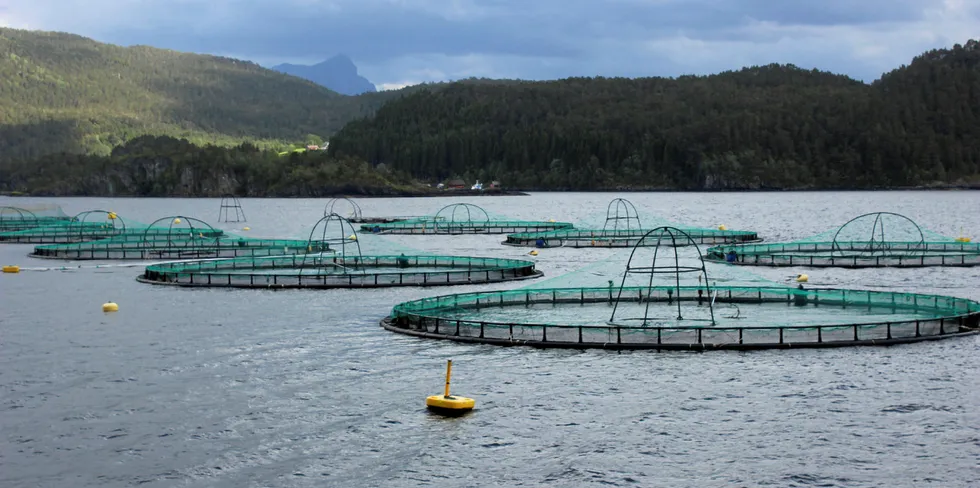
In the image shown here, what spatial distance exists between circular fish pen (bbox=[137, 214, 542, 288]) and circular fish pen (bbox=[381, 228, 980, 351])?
47.4 feet

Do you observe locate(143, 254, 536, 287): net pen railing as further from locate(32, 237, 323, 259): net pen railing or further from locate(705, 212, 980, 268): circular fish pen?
locate(705, 212, 980, 268): circular fish pen

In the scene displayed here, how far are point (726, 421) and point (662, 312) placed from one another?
25.4 meters

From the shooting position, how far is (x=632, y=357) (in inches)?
2128

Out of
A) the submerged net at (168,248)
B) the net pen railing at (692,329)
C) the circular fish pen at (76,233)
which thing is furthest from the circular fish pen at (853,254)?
the circular fish pen at (76,233)

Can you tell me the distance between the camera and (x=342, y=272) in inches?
3693

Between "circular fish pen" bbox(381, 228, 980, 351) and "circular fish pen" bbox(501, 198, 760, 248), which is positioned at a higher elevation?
"circular fish pen" bbox(501, 198, 760, 248)

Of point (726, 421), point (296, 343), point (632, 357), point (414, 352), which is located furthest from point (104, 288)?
point (726, 421)

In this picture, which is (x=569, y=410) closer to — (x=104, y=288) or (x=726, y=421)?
(x=726, y=421)

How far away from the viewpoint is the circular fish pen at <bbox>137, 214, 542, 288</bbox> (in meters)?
86.5

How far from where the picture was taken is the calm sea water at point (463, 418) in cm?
3694

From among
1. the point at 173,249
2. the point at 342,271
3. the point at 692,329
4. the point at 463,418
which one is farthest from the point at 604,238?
the point at 463,418

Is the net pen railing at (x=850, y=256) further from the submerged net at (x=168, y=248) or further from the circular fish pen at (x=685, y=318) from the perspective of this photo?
the submerged net at (x=168, y=248)

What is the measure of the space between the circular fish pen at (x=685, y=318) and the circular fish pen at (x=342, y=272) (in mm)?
14437

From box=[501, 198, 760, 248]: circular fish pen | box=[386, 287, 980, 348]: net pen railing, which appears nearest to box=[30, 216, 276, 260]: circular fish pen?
box=[501, 198, 760, 248]: circular fish pen
